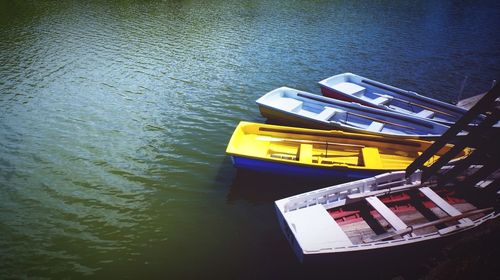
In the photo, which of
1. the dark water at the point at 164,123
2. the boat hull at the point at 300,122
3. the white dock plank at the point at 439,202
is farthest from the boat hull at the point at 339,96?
the white dock plank at the point at 439,202

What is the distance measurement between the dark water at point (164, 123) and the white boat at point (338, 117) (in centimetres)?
264

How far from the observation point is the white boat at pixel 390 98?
15727 millimetres

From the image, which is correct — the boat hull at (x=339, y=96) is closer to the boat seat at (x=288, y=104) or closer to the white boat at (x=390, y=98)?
the white boat at (x=390, y=98)

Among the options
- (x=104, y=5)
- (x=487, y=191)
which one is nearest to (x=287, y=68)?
(x=487, y=191)

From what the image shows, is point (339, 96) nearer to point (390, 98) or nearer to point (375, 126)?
point (390, 98)

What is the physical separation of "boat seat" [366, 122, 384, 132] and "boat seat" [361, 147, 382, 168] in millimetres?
1998

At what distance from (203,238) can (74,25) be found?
3494 cm

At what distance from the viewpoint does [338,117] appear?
51.2 feet

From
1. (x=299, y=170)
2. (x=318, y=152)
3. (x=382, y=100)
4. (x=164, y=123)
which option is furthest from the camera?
(x=382, y=100)

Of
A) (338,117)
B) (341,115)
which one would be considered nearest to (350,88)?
(341,115)

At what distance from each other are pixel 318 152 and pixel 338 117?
395 cm

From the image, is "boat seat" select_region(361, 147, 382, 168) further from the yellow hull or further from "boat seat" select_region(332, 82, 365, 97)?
"boat seat" select_region(332, 82, 365, 97)

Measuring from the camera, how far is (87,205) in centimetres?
1095

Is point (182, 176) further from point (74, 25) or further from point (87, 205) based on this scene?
Answer: point (74, 25)
